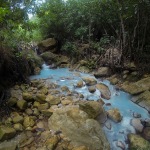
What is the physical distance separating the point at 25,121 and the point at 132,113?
255cm

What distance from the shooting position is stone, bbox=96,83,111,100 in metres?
5.21

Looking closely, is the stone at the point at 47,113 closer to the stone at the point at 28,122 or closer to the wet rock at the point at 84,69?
the stone at the point at 28,122

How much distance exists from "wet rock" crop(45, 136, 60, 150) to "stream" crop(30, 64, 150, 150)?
3.50ft

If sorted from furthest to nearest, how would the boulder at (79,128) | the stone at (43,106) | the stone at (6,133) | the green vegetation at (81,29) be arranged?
1. the green vegetation at (81,29)
2. the stone at (43,106)
3. the boulder at (79,128)
4. the stone at (6,133)

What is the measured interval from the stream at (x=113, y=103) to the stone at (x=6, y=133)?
184 centimetres

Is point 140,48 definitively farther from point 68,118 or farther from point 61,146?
point 61,146

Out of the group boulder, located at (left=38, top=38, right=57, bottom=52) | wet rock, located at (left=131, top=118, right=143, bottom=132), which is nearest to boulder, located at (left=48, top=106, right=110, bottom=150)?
wet rock, located at (left=131, top=118, right=143, bottom=132)

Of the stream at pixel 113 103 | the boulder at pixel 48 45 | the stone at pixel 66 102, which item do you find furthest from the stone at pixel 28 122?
the boulder at pixel 48 45

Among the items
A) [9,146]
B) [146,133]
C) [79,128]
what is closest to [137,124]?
[146,133]

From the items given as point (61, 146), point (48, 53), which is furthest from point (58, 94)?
point (48, 53)

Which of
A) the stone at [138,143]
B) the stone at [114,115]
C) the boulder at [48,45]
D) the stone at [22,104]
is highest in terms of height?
the boulder at [48,45]

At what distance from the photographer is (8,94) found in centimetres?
460

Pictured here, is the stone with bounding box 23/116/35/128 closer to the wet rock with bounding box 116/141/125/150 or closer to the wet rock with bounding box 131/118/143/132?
the wet rock with bounding box 116/141/125/150

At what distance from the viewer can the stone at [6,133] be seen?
322 centimetres
